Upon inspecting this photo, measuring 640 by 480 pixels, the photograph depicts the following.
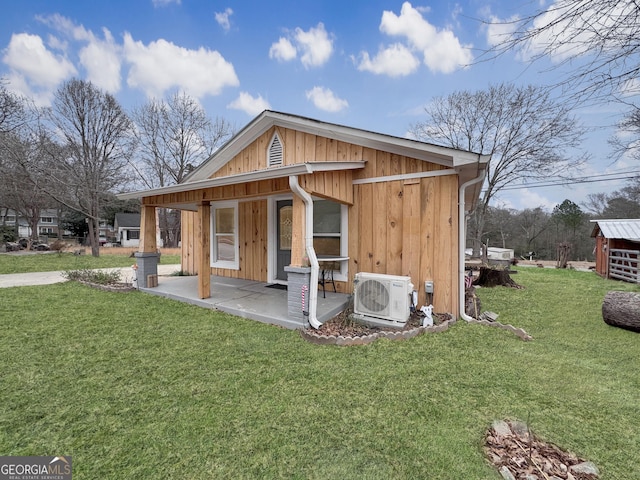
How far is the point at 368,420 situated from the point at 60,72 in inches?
816

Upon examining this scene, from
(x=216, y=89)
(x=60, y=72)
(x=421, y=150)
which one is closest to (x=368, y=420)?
(x=421, y=150)

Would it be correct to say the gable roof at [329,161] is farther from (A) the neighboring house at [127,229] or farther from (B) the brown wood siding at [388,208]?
(A) the neighboring house at [127,229]

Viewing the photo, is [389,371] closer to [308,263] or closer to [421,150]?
[308,263]

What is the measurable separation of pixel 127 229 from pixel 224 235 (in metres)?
33.2

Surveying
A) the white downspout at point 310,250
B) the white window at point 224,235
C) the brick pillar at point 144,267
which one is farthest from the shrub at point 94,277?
the white downspout at point 310,250

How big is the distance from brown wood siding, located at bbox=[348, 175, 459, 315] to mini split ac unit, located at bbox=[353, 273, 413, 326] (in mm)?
697

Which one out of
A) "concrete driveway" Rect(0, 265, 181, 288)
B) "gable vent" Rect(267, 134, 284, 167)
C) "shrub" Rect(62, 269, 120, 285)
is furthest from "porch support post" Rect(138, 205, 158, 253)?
"gable vent" Rect(267, 134, 284, 167)

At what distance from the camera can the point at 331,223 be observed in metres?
5.68

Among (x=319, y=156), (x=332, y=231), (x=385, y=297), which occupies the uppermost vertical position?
(x=319, y=156)

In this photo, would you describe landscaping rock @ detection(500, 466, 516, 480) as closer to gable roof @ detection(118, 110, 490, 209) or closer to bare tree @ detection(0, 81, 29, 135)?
gable roof @ detection(118, 110, 490, 209)

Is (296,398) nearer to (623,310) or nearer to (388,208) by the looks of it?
(388,208)

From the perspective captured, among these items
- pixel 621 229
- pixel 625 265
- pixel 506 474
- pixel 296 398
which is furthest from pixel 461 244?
pixel 621 229

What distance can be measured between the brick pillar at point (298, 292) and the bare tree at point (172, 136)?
17.2m

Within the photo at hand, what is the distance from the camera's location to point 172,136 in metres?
19.2
